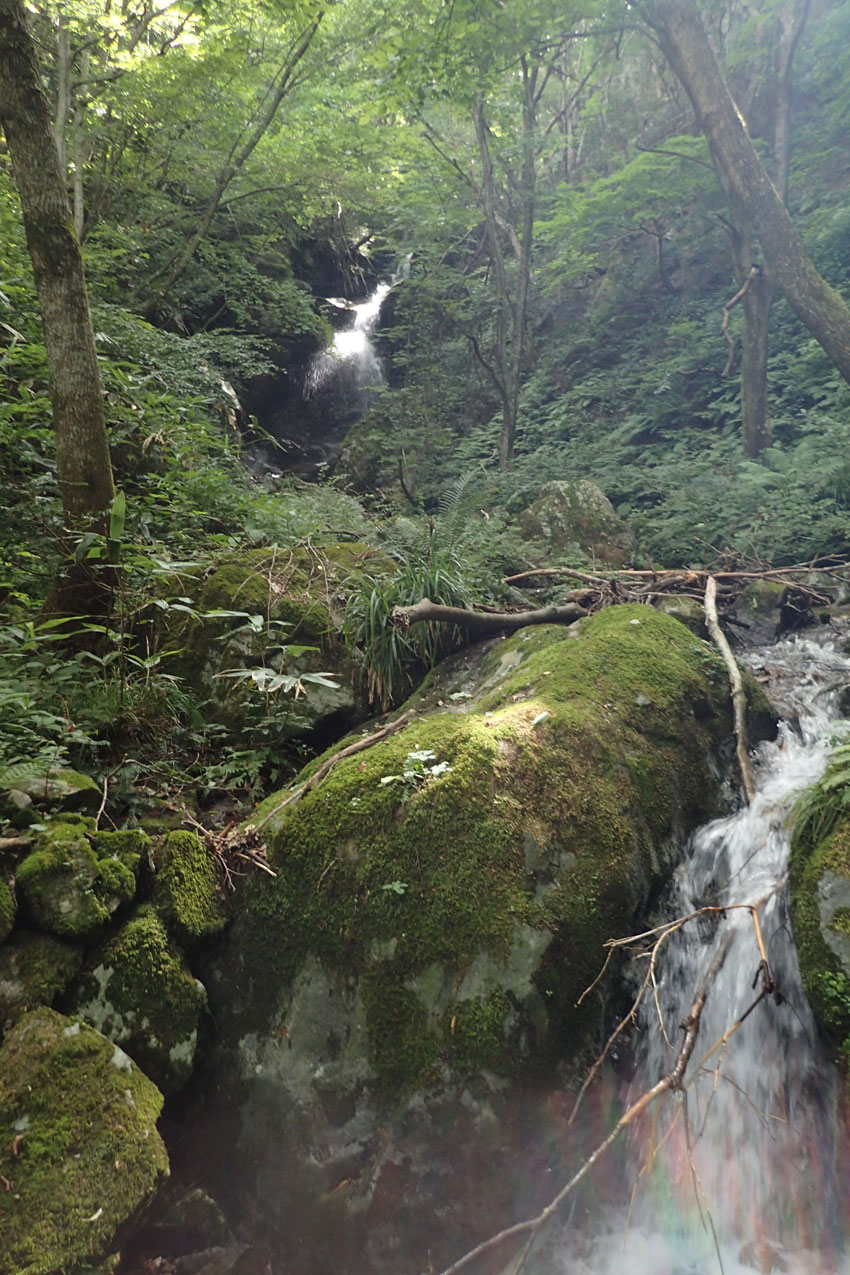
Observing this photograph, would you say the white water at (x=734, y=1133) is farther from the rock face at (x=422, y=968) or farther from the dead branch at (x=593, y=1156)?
the rock face at (x=422, y=968)

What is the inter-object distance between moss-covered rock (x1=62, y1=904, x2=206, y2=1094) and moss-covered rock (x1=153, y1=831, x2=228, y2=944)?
0.07 metres

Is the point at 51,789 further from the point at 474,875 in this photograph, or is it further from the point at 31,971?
the point at 474,875

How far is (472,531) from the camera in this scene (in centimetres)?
716

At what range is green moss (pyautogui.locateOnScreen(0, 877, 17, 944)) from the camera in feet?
8.17

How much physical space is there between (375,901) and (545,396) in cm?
1237

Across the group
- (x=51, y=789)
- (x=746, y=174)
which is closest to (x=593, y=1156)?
(x=51, y=789)

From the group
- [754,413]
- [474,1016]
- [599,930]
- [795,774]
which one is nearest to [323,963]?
[474,1016]

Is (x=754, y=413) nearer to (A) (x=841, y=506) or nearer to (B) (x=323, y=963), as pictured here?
(A) (x=841, y=506)

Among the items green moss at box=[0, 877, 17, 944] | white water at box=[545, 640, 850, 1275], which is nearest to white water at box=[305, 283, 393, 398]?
green moss at box=[0, 877, 17, 944]

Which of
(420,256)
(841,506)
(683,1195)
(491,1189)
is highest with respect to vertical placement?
(420,256)

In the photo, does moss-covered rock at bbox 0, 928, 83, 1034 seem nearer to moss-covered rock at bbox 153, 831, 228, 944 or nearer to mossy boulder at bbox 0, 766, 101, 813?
moss-covered rock at bbox 153, 831, 228, 944

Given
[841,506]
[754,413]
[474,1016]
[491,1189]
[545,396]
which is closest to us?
[491,1189]

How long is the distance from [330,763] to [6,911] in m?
1.57

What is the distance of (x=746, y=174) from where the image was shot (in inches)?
339
